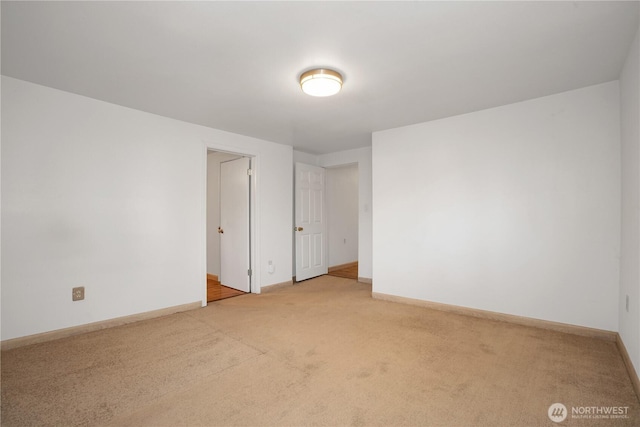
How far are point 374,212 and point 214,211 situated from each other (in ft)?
9.81

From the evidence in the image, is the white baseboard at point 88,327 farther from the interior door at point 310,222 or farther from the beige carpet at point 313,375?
the interior door at point 310,222

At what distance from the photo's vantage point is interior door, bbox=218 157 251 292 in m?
4.55

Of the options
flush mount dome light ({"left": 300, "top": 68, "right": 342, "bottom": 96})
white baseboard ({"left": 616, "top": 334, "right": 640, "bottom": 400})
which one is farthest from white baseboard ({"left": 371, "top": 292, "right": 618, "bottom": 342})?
flush mount dome light ({"left": 300, "top": 68, "right": 342, "bottom": 96})

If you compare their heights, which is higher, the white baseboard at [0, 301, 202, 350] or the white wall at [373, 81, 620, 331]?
the white wall at [373, 81, 620, 331]

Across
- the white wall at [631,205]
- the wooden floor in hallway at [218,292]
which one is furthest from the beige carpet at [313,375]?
the wooden floor in hallway at [218,292]

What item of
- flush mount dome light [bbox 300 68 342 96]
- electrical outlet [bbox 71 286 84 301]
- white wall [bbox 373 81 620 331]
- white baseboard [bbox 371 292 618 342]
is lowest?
white baseboard [bbox 371 292 618 342]

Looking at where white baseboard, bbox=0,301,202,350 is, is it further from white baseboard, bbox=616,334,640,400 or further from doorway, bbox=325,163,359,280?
white baseboard, bbox=616,334,640,400

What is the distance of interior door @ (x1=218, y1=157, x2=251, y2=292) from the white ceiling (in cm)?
157

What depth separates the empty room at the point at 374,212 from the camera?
5.84ft

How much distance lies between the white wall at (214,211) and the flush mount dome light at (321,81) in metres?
3.18

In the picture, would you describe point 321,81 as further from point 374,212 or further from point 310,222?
point 310,222

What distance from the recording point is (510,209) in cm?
313

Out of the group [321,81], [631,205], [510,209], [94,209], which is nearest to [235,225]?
[94,209]

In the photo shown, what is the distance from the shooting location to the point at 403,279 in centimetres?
393
